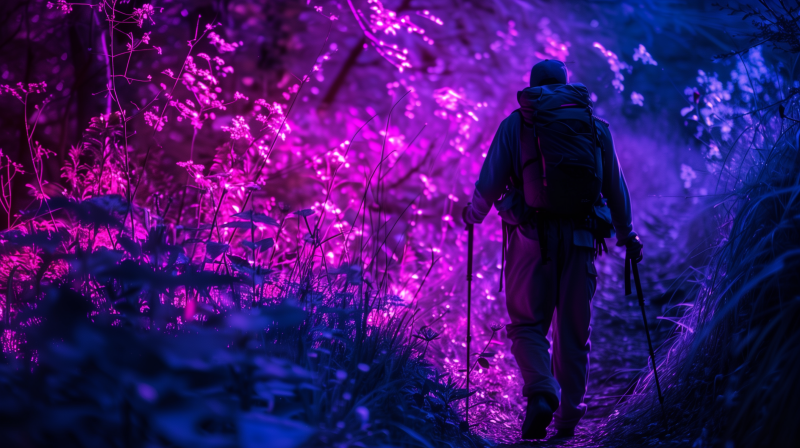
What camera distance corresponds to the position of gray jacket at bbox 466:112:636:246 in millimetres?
2441

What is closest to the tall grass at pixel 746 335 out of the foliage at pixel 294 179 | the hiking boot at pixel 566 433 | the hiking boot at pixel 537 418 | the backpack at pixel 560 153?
the hiking boot at pixel 566 433

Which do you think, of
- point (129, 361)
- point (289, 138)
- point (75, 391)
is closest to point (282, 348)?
point (75, 391)

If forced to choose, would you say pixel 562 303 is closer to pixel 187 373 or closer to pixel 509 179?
pixel 509 179

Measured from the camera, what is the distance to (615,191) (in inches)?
97.1

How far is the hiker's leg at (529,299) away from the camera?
229 centimetres

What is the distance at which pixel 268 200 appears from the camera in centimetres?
369

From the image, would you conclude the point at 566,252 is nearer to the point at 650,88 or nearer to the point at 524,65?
the point at 524,65

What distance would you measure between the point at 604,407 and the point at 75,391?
2687mm

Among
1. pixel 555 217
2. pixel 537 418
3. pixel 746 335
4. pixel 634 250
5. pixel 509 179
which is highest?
pixel 509 179

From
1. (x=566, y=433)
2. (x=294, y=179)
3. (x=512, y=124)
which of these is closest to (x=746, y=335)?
(x=566, y=433)

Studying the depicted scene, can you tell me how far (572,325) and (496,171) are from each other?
873 millimetres

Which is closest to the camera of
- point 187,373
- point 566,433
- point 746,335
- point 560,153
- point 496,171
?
point 187,373

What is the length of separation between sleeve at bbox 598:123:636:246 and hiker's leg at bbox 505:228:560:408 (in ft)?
1.53

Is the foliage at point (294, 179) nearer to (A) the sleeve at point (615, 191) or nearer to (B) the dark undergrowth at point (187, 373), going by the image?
(B) the dark undergrowth at point (187, 373)
